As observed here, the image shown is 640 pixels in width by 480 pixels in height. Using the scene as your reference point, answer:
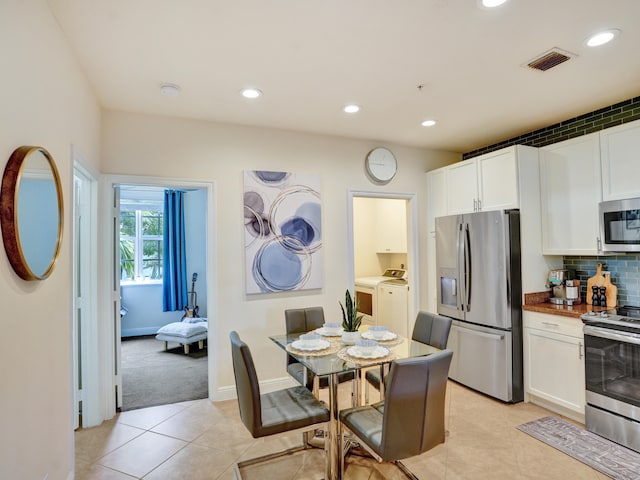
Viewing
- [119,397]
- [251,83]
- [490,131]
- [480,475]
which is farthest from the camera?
[490,131]

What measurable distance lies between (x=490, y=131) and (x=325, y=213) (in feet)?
6.50

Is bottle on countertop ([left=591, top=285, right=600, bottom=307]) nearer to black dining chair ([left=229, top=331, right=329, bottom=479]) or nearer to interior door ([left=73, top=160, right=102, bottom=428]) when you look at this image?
black dining chair ([left=229, top=331, right=329, bottom=479])

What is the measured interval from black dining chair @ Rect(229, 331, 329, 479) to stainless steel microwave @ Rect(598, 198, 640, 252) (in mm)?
2622

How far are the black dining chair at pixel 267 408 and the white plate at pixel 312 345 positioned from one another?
297 mm

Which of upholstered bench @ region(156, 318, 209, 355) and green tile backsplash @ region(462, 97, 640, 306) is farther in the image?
upholstered bench @ region(156, 318, 209, 355)

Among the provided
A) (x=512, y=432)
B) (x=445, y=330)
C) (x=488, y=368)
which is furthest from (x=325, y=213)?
(x=512, y=432)

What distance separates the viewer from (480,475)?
229 centimetres

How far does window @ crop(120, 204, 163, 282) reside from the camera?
6473 mm

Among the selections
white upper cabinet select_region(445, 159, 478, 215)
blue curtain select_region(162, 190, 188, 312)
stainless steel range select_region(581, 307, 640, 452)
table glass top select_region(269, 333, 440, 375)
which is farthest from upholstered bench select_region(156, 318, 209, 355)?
stainless steel range select_region(581, 307, 640, 452)

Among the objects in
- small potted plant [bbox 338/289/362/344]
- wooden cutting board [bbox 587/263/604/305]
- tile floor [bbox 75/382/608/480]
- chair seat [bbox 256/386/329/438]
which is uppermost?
wooden cutting board [bbox 587/263/604/305]

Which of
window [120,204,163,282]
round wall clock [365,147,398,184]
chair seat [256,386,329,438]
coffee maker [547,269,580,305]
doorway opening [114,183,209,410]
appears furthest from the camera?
window [120,204,163,282]

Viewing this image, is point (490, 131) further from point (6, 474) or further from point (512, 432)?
point (6, 474)

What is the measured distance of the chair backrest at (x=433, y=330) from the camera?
279 centimetres

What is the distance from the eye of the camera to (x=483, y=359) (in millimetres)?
3494
